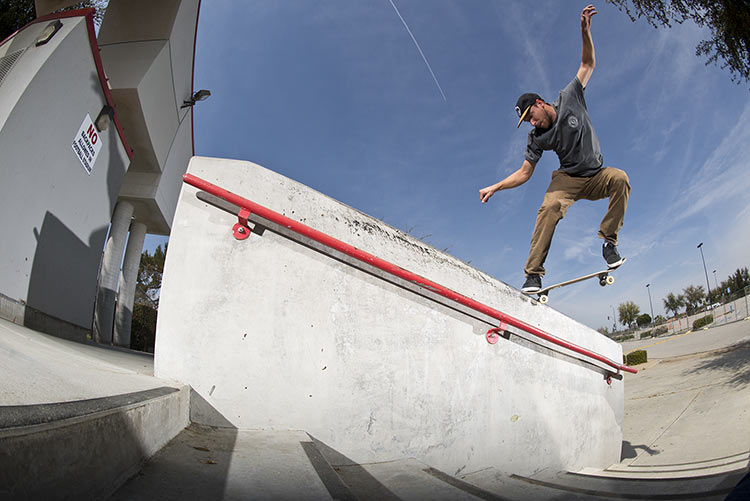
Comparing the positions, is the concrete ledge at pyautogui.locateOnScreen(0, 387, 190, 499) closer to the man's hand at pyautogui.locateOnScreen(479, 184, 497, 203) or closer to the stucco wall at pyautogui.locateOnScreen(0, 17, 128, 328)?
the man's hand at pyautogui.locateOnScreen(479, 184, 497, 203)

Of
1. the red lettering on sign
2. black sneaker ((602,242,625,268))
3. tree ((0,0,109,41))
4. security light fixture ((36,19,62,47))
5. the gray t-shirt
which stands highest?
tree ((0,0,109,41))

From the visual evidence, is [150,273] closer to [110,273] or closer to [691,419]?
[110,273]

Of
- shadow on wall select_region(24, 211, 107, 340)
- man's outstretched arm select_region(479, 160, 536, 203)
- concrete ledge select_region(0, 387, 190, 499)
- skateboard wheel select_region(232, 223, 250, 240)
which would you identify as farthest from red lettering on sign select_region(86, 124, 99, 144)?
man's outstretched arm select_region(479, 160, 536, 203)

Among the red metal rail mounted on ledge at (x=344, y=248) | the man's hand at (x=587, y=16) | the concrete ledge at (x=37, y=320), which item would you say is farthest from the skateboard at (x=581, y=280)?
the concrete ledge at (x=37, y=320)

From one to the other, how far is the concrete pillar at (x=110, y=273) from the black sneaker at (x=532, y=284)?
31.1 ft

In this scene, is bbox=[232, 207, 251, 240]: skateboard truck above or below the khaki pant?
below

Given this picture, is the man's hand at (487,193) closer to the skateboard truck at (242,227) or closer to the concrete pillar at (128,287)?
the skateboard truck at (242,227)

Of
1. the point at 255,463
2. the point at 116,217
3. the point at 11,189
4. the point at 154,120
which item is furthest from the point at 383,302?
the point at 116,217

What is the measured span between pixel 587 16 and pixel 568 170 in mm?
1336

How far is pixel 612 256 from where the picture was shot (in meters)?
3.49

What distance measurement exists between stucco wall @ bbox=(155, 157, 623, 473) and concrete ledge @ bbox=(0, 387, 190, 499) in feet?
2.67

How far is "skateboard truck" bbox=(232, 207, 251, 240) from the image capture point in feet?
7.54

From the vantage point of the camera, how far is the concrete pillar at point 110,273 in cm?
841

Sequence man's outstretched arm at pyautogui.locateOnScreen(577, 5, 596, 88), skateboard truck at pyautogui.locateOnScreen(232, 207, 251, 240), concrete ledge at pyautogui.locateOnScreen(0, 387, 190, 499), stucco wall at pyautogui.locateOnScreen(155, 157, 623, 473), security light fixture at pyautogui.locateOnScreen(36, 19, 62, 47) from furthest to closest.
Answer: security light fixture at pyautogui.locateOnScreen(36, 19, 62, 47)
man's outstretched arm at pyautogui.locateOnScreen(577, 5, 596, 88)
skateboard truck at pyautogui.locateOnScreen(232, 207, 251, 240)
stucco wall at pyautogui.locateOnScreen(155, 157, 623, 473)
concrete ledge at pyautogui.locateOnScreen(0, 387, 190, 499)
